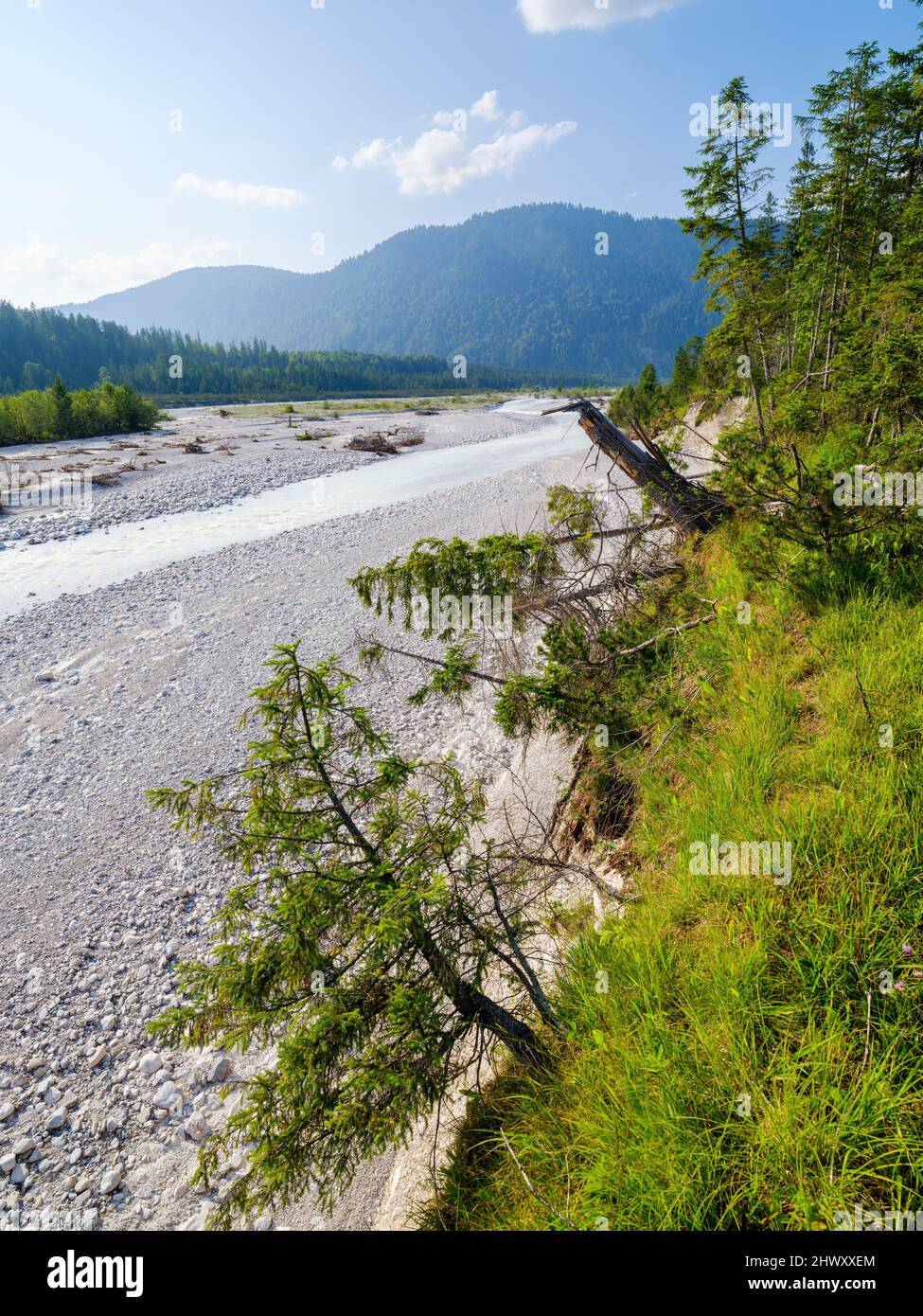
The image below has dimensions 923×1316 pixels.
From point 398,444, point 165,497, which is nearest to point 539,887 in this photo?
point 165,497

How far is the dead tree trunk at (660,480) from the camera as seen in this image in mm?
7484

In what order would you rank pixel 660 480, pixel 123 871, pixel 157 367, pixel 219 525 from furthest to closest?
pixel 157 367 < pixel 219 525 < pixel 123 871 < pixel 660 480

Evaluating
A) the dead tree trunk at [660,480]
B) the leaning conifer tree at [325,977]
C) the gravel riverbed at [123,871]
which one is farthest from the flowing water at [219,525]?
the leaning conifer tree at [325,977]

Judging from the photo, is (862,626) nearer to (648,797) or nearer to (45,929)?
(648,797)

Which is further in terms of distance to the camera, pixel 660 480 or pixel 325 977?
pixel 660 480

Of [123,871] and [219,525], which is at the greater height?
[219,525]

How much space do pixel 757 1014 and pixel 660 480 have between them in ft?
22.4

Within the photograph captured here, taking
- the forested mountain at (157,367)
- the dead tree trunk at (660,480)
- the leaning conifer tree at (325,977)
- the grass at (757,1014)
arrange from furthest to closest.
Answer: the forested mountain at (157,367), the dead tree trunk at (660,480), the leaning conifer tree at (325,977), the grass at (757,1014)

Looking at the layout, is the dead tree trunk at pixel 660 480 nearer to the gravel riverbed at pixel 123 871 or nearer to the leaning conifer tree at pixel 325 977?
the gravel riverbed at pixel 123 871

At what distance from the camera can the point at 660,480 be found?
7973mm

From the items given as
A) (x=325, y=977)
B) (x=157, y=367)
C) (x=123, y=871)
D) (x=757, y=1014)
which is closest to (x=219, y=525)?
(x=123, y=871)

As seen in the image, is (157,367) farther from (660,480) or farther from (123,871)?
(660,480)

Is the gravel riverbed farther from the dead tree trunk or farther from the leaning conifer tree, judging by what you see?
the dead tree trunk

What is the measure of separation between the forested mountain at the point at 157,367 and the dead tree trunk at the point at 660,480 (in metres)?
123
